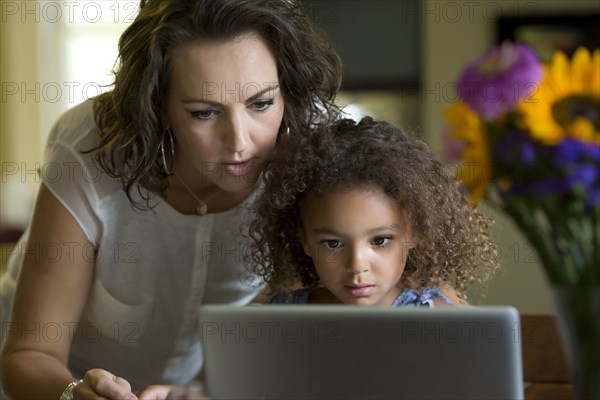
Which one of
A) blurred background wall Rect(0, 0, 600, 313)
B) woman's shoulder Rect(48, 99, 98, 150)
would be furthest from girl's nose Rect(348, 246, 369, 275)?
blurred background wall Rect(0, 0, 600, 313)

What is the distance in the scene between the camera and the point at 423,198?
1786 mm

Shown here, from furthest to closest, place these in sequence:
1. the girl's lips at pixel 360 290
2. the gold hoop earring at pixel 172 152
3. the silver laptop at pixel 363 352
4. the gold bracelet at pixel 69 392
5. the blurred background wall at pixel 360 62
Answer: the blurred background wall at pixel 360 62 → the gold hoop earring at pixel 172 152 → the girl's lips at pixel 360 290 → the gold bracelet at pixel 69 392 → the silver laptop at pixel 363 352

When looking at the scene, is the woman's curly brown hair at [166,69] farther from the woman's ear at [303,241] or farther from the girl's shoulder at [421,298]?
the girl's shoulder at [421,298]

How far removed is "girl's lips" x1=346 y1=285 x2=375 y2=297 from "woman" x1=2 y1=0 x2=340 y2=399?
11.0 inches

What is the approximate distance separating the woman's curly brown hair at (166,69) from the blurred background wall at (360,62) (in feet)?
5.39

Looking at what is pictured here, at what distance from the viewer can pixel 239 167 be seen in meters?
1.69

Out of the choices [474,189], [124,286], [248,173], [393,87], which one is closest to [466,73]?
[474,189]

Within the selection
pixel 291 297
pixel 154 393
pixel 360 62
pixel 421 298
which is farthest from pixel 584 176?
pixel 360 62

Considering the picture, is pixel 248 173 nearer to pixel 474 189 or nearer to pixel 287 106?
pixel 287 106

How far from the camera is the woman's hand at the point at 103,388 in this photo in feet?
4.48

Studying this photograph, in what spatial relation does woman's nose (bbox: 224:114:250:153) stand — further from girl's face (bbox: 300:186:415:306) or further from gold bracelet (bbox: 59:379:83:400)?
gold bracelet (bbox: 59:379:83:400)

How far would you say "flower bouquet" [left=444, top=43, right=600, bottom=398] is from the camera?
833 millimetres

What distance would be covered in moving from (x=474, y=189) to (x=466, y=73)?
0.11 meters

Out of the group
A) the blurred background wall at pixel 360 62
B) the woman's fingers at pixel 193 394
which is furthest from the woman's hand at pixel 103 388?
the blurred background wall at pixel 360 62
